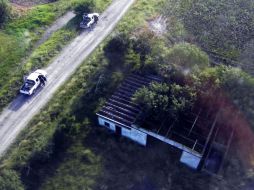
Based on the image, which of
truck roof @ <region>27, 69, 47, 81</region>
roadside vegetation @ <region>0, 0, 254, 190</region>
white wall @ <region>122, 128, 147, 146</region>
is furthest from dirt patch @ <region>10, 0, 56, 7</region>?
white wall @ <region>122, 128, 147, 146</region>

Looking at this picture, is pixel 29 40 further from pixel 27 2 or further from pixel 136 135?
pixel 136 135

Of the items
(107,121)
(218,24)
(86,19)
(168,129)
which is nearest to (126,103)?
(107,121)

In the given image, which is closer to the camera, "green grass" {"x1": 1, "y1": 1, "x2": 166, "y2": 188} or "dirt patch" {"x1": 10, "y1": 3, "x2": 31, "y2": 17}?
"green grass" {"x1": 1, "y1": 1, "x2": 166, "y2": 188}

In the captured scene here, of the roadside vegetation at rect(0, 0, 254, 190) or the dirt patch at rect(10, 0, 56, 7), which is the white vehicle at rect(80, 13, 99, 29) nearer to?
the dirt patch at rect(10, 0, 56, 7)

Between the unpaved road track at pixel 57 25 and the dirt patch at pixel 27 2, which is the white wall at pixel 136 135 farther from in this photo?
the dirt patch at pixel 27 2

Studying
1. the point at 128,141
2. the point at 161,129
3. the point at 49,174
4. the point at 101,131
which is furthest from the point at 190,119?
the point at 49,174

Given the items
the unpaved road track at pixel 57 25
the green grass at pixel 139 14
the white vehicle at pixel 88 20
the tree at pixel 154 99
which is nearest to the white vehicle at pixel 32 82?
the unpaved road track at pixel 57 25

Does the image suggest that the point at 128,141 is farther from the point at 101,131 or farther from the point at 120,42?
the point at 120,42
